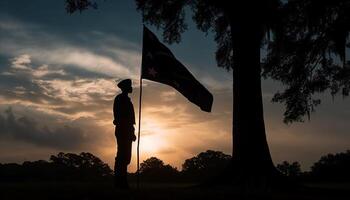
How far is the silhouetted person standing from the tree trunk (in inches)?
204

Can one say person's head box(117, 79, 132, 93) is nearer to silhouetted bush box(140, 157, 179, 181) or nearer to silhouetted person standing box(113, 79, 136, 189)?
silhouetted person standing box(113, 79, 136, 189)

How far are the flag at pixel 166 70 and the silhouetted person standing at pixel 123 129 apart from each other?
30.0 inches

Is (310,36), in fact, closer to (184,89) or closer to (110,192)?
(184,89)

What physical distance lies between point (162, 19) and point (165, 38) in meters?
1.35

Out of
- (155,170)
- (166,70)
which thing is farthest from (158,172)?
(166,70)

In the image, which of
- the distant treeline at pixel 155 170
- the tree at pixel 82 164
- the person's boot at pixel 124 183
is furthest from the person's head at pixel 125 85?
the tree at pixel 82 164

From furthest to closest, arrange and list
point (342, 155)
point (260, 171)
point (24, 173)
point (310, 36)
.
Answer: point (342, 155)
point (24, 173)
point (310, 36)
point (260, 171)

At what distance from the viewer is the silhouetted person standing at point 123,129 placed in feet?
Result: 45.3

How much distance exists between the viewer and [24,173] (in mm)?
31547

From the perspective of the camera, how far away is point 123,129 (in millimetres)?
13852

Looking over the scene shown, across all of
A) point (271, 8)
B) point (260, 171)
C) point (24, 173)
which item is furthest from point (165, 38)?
point (24, 173)

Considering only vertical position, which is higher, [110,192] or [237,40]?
[237,40]

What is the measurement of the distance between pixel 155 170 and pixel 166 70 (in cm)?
2155

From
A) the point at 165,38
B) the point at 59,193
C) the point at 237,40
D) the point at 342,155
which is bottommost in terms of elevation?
the point at 59,193
